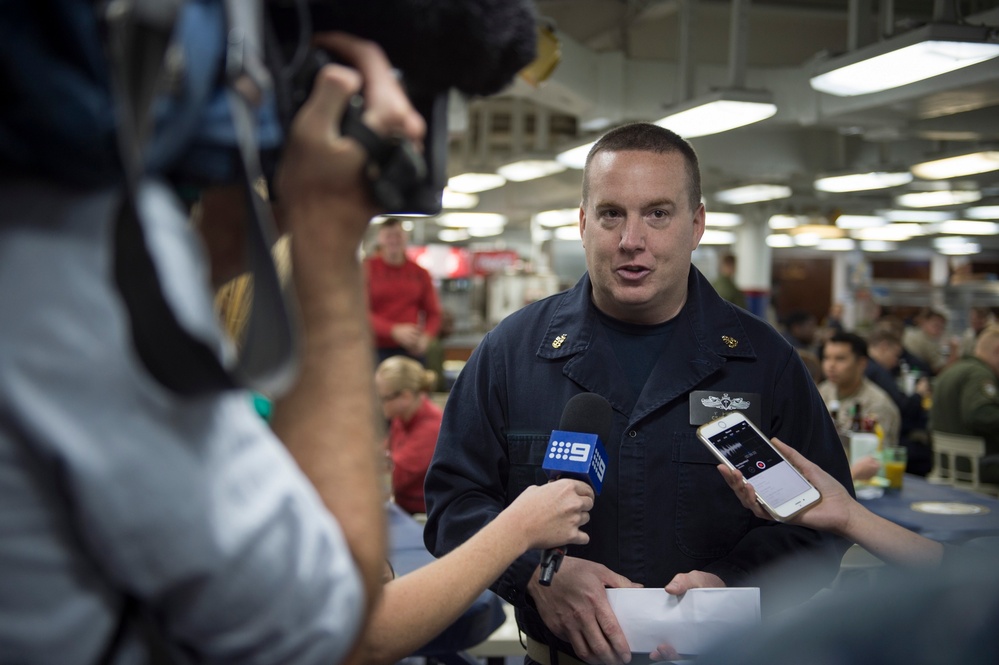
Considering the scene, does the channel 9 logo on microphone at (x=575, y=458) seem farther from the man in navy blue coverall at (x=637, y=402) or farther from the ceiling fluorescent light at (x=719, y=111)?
the ceiling fluorescent light at (x=719, y=111)

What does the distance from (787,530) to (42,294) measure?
5.40 feet

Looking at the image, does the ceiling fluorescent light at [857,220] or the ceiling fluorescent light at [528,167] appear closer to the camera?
the ceiling fluorescent light at [528,167]

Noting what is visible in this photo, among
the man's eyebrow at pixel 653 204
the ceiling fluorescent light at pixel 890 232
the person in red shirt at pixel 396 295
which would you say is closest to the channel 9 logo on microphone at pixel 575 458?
the man's eyebrow at pixel 653 204

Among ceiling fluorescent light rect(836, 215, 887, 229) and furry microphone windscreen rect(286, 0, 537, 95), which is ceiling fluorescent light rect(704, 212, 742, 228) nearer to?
ceiling fluorescent light rect(836, 215, 887, 229)

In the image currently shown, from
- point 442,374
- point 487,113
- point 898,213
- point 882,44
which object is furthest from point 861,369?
point 898,213

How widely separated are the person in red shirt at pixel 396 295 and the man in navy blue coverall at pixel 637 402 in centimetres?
450

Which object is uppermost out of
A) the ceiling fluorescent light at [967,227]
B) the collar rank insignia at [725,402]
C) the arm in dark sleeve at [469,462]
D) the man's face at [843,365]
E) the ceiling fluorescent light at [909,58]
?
the ceiling fluorescent light at [909,58]

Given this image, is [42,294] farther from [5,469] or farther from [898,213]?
[898,213]

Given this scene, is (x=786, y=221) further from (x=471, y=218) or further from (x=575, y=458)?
(x=575, y=458)

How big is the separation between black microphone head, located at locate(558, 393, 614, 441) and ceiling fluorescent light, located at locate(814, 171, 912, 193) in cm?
900

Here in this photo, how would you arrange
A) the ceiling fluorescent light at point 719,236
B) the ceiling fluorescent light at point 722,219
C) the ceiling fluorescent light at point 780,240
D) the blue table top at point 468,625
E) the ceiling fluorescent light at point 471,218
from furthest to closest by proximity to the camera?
the ceiling fluorescent light at point 780,240 < the ceiling fluorescent light at point 719,236 < the ceiling fluorescent light at point 471,218 < the ceiling fluorescent light at point 722,219 < the blue table top at point 468,625

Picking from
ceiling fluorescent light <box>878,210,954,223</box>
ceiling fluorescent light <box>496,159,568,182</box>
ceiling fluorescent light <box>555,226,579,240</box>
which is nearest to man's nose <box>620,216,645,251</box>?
ceiling fluorescent light <box>496,159,568,182</box>

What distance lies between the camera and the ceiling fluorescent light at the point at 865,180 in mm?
9875

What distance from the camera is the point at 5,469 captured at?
589 millimetres
